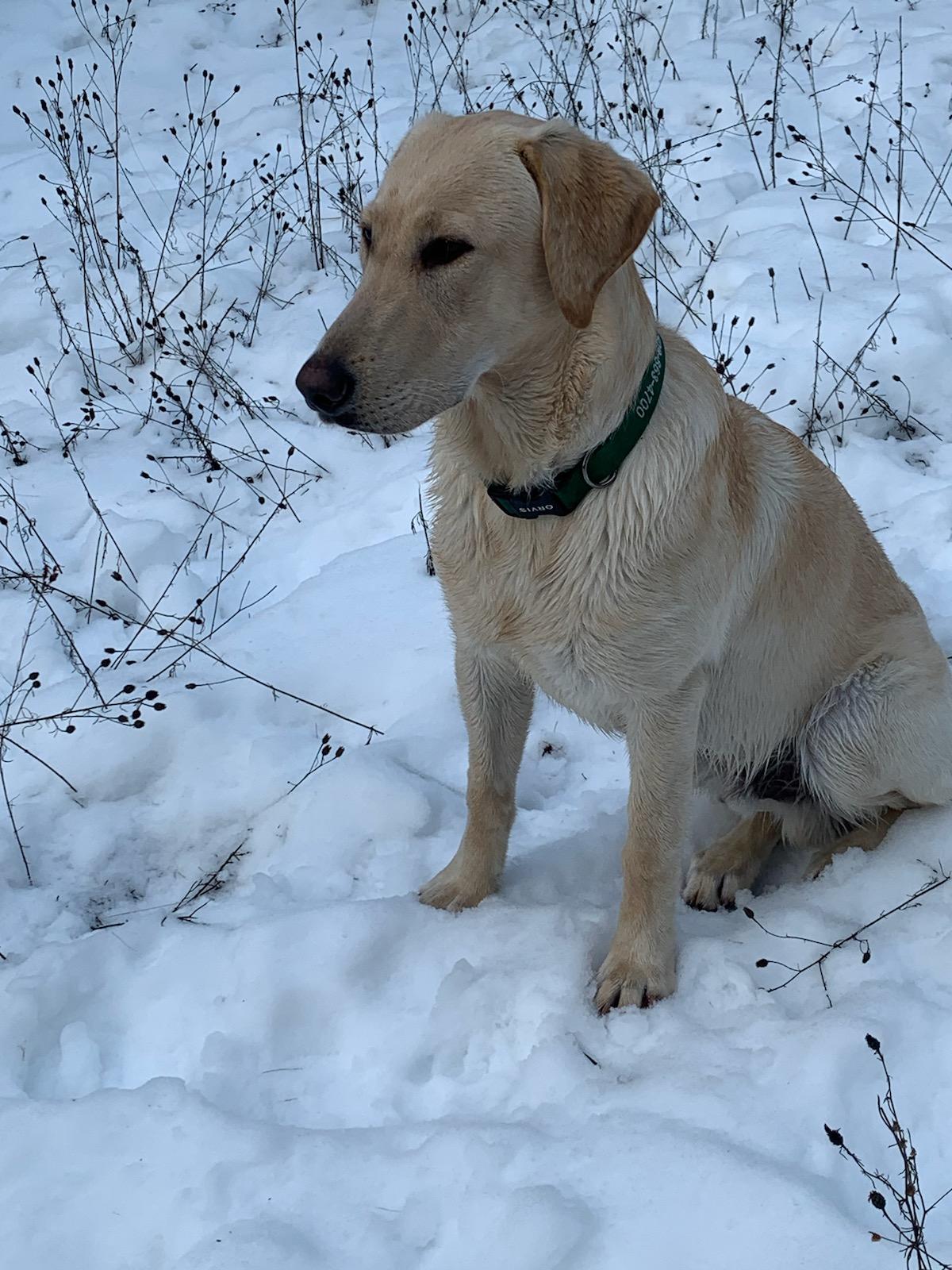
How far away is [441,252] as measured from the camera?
2068 mm

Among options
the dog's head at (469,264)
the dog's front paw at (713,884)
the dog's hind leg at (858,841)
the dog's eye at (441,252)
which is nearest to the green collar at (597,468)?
the dog's head at (469,264)

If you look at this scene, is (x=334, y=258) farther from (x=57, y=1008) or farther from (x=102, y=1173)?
(x=102, y=1173)

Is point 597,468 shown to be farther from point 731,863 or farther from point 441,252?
point 731,863

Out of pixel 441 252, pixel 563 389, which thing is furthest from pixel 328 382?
pixel 563 389

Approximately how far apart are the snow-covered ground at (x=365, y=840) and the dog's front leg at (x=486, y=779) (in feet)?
0.40

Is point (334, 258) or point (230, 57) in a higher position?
point (230, 57)

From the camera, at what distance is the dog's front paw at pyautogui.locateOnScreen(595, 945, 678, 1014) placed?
8.06ft

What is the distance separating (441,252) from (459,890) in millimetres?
1480

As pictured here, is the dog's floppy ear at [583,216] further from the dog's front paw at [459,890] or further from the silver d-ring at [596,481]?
the dog's front paw at [459,890]

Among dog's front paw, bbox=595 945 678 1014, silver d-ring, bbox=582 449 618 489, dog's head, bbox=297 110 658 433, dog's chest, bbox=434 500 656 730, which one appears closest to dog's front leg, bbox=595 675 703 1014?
dog's front paw, bbox=595 945 678 1014

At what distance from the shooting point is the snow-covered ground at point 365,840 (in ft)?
6.42

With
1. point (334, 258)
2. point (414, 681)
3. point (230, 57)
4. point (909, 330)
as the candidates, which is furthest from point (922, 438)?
point (230, 57)

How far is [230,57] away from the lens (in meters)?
7.34

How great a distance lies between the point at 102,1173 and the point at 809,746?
182 centimetres
